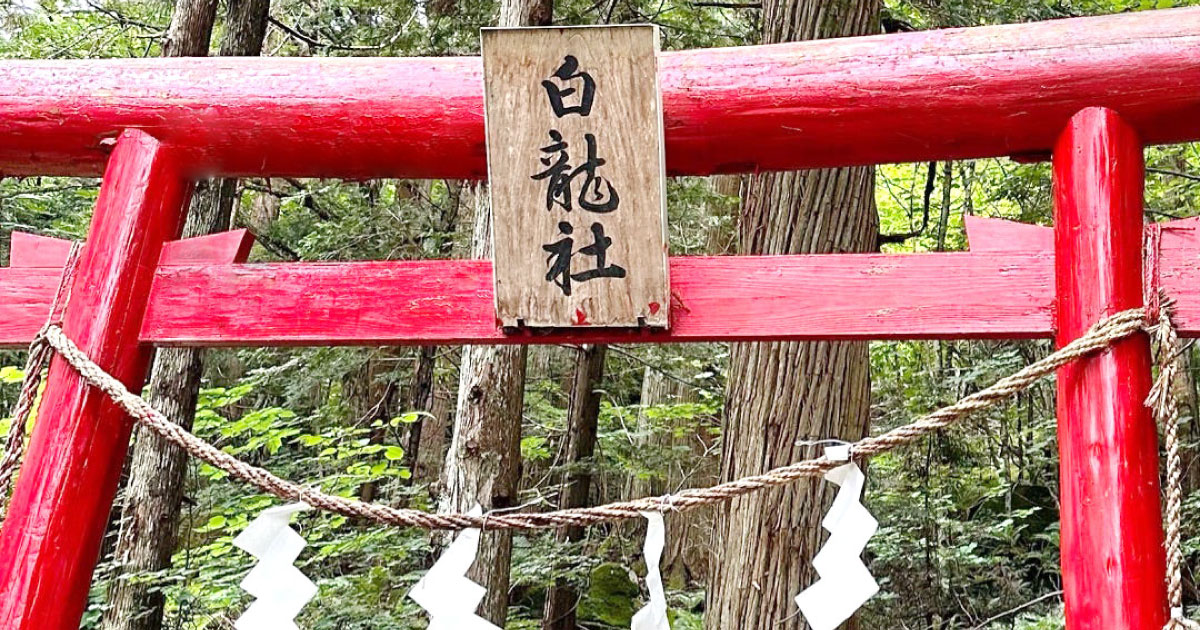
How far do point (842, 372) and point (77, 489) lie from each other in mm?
2775

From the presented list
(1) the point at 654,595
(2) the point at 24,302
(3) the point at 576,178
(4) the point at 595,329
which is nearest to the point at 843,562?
Result: (1) the point at 654,595

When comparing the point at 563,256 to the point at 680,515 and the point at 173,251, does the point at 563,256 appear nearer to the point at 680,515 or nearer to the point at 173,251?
the point at 173,251

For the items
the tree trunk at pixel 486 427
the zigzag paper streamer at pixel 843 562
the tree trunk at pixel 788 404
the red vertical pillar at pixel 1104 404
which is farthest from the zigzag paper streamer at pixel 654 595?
the tree trunk at pixel 486 427

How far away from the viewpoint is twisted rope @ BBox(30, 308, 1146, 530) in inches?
76.8

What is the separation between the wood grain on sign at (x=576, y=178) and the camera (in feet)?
6.84

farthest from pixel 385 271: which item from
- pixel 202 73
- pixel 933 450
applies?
pixel 933 450

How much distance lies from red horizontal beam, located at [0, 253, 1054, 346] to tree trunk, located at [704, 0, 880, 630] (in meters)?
1.54

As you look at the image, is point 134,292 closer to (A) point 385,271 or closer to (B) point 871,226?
(A) point 385,271

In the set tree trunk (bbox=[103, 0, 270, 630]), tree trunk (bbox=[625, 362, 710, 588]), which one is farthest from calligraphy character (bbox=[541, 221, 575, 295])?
tree trunk (bbox=[625, 362, 710, 588])

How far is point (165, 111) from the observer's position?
7.65ft

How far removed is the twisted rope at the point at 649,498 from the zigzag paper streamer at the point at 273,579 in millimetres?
144

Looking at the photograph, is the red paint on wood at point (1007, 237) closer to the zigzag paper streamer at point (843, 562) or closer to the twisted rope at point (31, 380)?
the zigzag paper streamer at point (843, 562)

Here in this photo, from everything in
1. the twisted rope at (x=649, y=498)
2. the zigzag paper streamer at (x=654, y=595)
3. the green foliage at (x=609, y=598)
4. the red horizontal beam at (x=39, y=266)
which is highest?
the red horizontal beam at (x=39, y=266)

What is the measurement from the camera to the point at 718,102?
2242 mm
